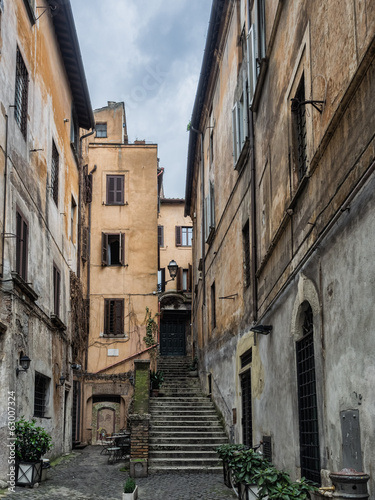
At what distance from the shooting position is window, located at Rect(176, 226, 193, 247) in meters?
34.1

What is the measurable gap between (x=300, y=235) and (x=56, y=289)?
10.1 meters

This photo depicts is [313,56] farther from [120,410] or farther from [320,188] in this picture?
[120,410]

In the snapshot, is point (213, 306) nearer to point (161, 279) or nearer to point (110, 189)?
point (110, 189)

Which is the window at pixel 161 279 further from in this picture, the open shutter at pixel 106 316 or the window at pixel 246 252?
the window at pixel 246 252

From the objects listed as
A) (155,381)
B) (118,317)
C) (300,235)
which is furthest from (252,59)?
(118,317)

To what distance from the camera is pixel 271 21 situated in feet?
32.6

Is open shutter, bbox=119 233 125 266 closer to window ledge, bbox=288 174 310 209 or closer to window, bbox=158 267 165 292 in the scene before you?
window, bbox=158 267 165 292

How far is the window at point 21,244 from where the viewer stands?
11625mm

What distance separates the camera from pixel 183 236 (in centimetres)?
3438

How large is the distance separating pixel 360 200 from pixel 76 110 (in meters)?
16.7

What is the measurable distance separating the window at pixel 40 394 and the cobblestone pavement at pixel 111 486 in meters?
1.30

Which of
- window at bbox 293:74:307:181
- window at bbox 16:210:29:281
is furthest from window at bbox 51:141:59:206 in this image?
window at bbox 293:74:307:181

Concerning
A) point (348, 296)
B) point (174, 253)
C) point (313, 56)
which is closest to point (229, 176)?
point (313, 56)

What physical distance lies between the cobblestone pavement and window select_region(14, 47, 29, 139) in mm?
6952
